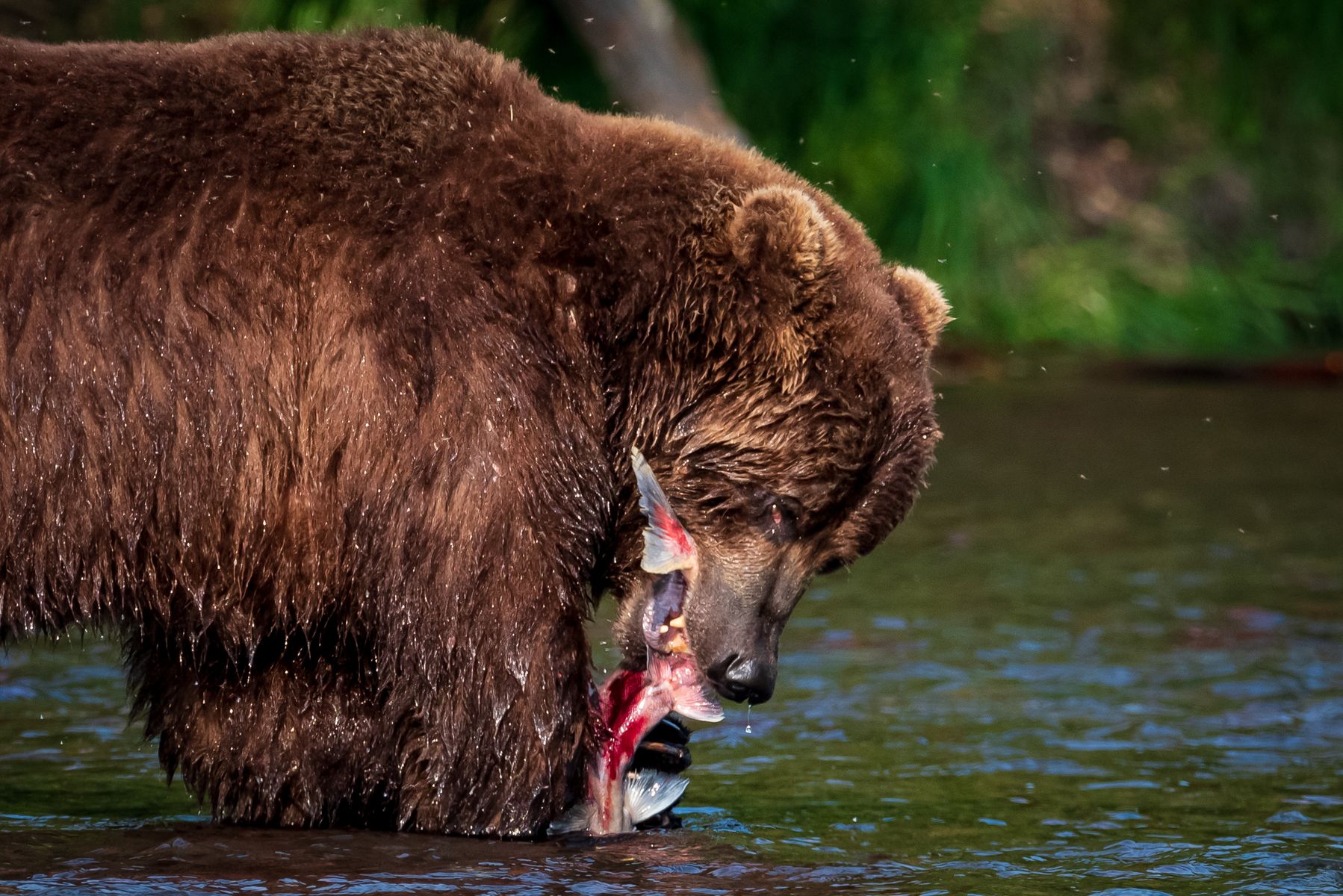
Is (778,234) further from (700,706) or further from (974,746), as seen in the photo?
(974,746)

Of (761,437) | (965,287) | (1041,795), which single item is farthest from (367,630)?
(965,287)

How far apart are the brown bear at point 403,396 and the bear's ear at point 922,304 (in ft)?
0.55

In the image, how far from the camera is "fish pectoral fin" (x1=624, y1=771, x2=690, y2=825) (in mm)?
4898

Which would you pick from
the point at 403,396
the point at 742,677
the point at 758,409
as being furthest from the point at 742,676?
the point at 403,396

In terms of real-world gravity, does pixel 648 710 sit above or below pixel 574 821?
above

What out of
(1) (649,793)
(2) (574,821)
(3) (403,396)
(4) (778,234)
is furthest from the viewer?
(1) (649,793)

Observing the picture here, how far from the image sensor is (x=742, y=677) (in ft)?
15.4

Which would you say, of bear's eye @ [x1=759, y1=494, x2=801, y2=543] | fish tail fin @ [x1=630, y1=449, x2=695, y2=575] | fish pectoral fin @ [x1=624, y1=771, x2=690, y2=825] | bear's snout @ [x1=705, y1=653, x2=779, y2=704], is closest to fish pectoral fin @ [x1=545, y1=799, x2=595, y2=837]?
fish pectoral fin @ [x1=624, y1=771, x2=690, y2=825]

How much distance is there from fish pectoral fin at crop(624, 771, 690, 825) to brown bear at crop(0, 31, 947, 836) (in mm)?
239

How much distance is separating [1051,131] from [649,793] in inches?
489

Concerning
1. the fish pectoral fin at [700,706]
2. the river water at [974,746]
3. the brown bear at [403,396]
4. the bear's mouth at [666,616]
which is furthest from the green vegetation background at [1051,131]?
the fish pectoral fin at [700,706]

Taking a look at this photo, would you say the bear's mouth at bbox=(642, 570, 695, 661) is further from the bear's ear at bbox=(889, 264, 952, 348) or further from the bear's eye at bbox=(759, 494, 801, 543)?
the bear's ear at bbox=(889, 264, 952, 348)

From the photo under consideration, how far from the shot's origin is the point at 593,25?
1361 cm

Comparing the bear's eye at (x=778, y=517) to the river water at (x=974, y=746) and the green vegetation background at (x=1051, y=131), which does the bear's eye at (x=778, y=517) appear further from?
the green vegetation background at (x=1051, y=131)
